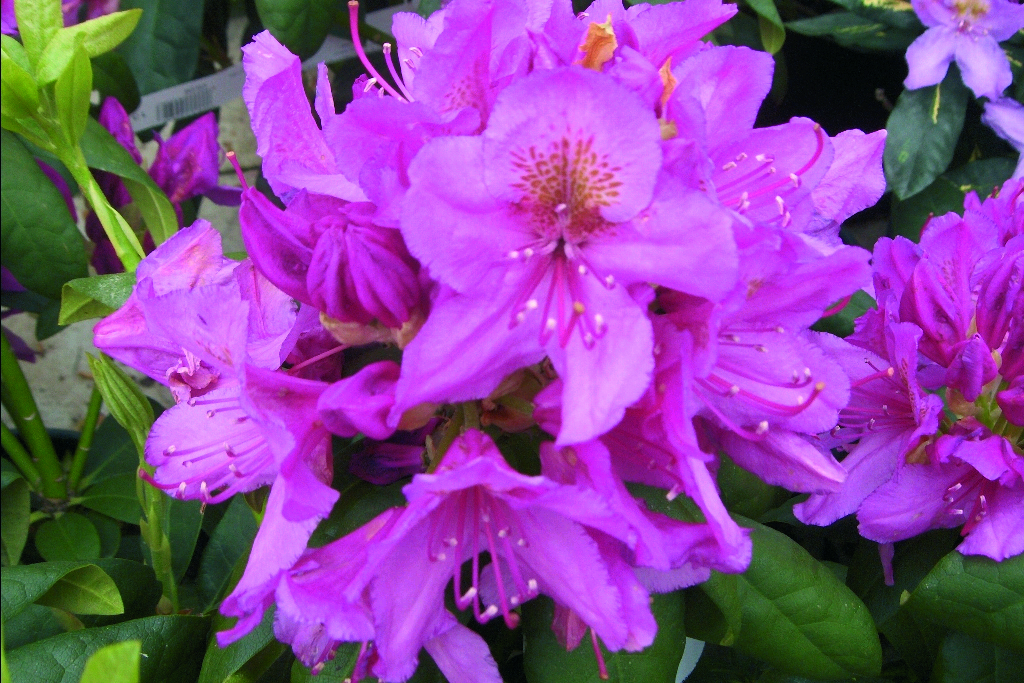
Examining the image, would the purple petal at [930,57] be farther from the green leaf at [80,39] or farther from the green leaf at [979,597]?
the green leaf at [80,39]

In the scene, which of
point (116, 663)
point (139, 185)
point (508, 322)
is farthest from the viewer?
point (139, 185)

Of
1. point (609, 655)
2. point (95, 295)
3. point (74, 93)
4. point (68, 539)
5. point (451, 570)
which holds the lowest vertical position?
point (68, 539)

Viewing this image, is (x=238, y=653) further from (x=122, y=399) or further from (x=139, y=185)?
(x=139, y=185)

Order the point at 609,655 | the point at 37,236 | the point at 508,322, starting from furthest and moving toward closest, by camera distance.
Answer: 1. the point at 37,236
2. the point at 609,655
3. the point at 508,322

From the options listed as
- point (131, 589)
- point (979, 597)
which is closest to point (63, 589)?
point (131, 589)

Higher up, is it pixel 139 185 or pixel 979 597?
pixel 139 185

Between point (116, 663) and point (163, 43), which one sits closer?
point (116, 663)

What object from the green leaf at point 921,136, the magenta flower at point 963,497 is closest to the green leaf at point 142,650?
the magenta flower at point 963,497
